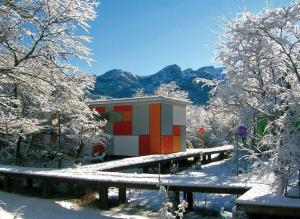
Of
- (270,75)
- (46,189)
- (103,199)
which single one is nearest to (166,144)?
(270,75)

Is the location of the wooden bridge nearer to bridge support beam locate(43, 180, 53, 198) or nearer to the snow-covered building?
bridge support beam locate(43, 180, 53, 198)

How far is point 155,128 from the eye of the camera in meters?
20.4

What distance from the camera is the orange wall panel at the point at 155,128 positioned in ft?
66.2

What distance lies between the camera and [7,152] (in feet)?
55.5

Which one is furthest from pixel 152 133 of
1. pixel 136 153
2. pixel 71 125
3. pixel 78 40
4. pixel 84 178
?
pixel 78 40

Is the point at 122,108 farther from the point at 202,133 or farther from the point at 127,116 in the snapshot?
the point at 202,133

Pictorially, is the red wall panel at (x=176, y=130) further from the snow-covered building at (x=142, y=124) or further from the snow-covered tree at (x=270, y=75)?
the snow-covered tree at (x=270, y=75)

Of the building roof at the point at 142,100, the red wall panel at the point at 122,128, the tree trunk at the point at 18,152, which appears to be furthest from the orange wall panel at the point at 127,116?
the tree trunk at the point at 18,152

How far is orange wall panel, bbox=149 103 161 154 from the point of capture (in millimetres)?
20188

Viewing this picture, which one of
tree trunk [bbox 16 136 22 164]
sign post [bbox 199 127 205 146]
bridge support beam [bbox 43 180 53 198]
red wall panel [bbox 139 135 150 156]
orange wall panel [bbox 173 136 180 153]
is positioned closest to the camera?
bridge support beam [bbox 43 180 53 198]

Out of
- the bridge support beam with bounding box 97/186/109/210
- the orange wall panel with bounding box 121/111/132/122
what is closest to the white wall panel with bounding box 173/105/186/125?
the orange wall panel with bounding box 121/111/132/122

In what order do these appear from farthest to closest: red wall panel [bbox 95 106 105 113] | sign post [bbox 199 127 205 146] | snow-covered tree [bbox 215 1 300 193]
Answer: sign post [bbox 199 127 205 146], red wall panel [bbox 95 106 105 113], snow-covered tree [bbox 215 1 300 193]

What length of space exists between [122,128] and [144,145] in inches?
67.2

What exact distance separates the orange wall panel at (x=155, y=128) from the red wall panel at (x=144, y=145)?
0.18 m
